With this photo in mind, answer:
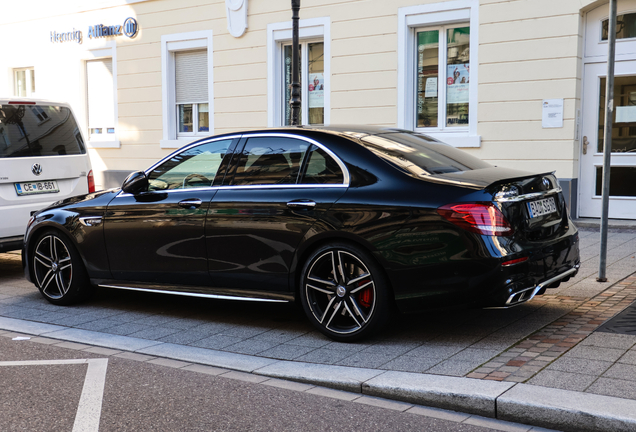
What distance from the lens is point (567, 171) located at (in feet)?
35.7

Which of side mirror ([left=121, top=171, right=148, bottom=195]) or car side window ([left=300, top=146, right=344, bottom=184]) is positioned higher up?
car side window ([left=300, top=146, right=344, bottom=184])

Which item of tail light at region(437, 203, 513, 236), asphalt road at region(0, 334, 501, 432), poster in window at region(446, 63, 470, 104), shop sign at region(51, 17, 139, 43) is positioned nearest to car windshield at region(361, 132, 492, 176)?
tail light at region(437, 203, 513, 236)

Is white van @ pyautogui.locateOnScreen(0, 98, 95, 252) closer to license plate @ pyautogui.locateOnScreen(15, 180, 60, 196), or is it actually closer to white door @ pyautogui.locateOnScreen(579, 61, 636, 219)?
license plate @ pyautogui.locateOnScreen(15, 180, 60, 196)

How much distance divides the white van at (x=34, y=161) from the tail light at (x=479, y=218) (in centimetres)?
516

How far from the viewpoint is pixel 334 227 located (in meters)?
5.16


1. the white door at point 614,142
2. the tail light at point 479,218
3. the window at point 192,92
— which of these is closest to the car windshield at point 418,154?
the tail light at point 479,218

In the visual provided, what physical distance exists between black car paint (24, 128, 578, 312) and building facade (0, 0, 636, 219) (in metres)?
5.41

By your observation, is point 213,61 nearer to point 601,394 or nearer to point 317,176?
point 317,176

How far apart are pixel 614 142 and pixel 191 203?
7366 mm

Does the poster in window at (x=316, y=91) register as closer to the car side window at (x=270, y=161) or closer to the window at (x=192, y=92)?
the window at (x=192, y=92)

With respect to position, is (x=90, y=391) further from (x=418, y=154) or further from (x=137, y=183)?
(x=418, y=154)

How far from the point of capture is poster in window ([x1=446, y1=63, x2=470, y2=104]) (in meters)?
11.9

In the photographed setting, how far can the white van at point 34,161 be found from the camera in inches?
313

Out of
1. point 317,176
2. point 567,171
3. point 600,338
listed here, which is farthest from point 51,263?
point 567,171
